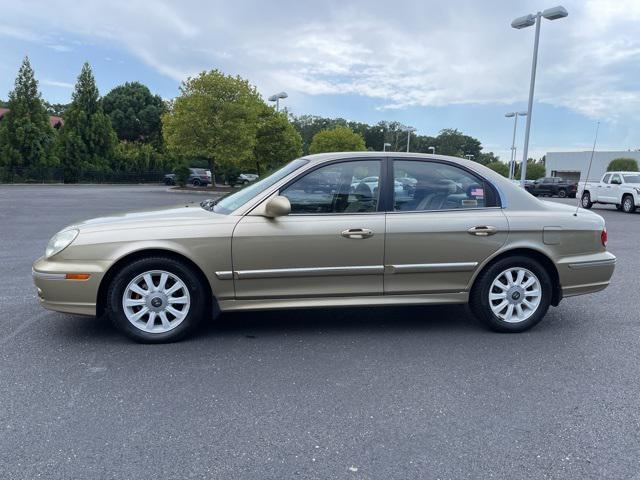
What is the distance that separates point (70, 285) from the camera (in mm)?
4035

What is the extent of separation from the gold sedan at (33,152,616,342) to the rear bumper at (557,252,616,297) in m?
0.01

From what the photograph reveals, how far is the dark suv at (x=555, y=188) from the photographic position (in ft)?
131

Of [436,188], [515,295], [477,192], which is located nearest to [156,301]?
[436,188]

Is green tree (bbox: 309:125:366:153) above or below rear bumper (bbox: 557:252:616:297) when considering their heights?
above

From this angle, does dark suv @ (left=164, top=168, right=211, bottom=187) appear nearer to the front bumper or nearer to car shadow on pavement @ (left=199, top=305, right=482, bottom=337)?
car shadow on pavement @ (left=199, top=305, right=482, bottom=337)

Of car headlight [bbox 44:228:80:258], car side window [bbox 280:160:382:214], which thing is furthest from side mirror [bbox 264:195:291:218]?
car headlight [bbox 44:228:80:258]

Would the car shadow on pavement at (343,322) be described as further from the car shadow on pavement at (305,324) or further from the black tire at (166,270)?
the black tire at (166,270)

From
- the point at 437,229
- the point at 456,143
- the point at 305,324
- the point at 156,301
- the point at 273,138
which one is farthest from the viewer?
the point at 456,143

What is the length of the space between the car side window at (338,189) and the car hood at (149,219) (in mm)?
→ 658

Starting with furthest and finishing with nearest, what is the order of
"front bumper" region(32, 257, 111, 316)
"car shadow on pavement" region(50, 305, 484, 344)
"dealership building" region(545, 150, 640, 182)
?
"dealership building" region(545, 150, 640, 182), "car shadow on pavement" region(50, 305, 484, 344), "front bumper" region(32, 257, 111, 316)

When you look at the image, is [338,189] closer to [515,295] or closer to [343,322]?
[343,322]

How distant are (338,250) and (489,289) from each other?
1.41 m

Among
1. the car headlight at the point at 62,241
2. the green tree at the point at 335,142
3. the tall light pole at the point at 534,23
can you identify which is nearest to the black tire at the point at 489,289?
the car headlight at the point at 62,241

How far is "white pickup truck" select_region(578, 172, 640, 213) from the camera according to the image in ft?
68.7
